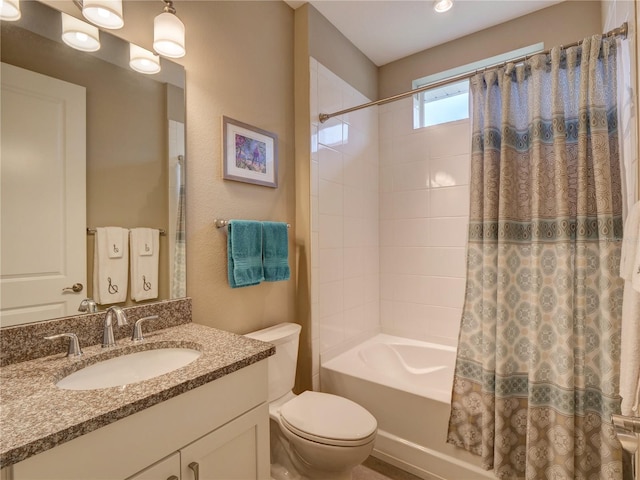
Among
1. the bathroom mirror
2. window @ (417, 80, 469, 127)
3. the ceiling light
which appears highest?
the ceiling light

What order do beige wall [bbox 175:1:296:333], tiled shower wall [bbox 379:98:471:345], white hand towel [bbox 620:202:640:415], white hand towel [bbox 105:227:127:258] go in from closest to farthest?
white hand towel [bbox 620:202:640:415] → white hand towel [bbox 105:227:127:258] → beige wall [bbox 175:1:296:333] → tiled shower wall [bbox 379:98:471:345]

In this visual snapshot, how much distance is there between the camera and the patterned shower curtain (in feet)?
4.33

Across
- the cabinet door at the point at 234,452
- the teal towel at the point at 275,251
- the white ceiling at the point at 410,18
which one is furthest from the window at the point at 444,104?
the cabinet door at the point at 234,452

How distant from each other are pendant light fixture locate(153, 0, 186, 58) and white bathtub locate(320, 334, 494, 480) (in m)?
1.82

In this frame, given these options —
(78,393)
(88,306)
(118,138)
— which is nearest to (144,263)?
(88,306)

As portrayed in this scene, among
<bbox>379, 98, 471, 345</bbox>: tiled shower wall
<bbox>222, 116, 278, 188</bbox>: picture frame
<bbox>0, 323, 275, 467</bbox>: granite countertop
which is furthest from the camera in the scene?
<bbox>379, 98, 471, 345</bbox>: tiled shower wall

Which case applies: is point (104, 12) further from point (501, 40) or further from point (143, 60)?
point (501, 40)

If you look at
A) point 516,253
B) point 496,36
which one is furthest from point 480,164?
point 496,36

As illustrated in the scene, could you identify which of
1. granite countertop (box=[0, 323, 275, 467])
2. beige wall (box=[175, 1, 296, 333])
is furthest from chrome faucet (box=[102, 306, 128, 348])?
beige wall (box=[175, 1, 296, 333])

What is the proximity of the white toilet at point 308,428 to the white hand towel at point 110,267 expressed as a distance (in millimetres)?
674

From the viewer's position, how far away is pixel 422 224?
98.9 inches

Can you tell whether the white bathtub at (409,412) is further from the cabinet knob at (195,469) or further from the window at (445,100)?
the window at (445,100)

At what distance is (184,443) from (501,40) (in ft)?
9.28

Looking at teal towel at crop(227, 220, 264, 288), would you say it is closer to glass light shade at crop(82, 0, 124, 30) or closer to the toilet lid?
the toilet lid
